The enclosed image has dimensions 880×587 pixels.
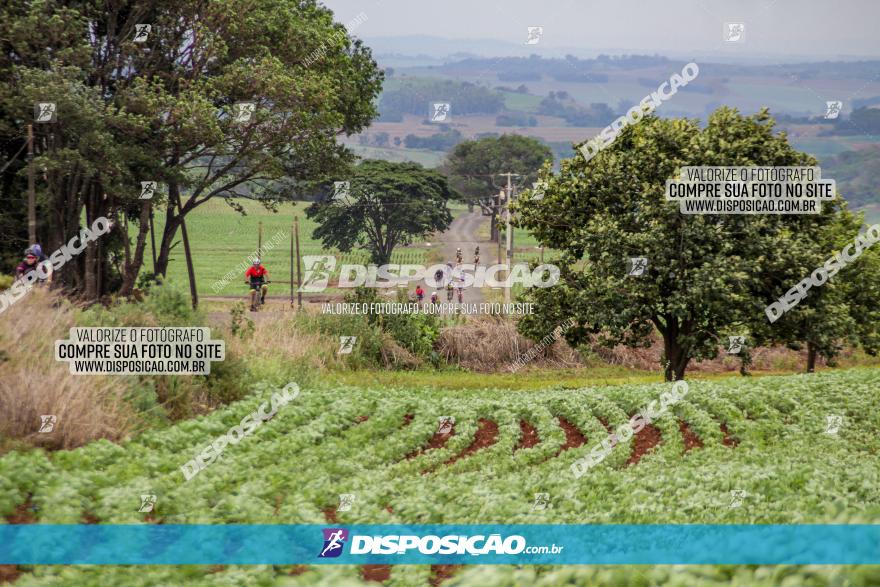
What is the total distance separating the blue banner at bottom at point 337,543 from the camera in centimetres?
939

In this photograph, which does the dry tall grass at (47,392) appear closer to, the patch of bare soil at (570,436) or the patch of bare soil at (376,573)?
the patch of bare soil at (376,573)

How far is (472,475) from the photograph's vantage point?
1417cm

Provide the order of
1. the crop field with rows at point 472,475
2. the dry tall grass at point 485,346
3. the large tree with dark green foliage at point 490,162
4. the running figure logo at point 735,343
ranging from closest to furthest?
the crop field with rows at point 472,475
the running figure logo at point 735,343
the dry tall grass at point 485,346
the large tree with dark green foliage at point 490,162

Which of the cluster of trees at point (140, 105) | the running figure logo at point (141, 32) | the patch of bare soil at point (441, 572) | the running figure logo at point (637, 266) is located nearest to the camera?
the patch of bare soil at point (441, 572)

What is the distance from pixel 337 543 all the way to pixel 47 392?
21.8 feet

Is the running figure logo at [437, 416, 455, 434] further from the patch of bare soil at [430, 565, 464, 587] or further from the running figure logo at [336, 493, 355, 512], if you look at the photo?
the patch of bare soil at [430, 565, 464, 587]

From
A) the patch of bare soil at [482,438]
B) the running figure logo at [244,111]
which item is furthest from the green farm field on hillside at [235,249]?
the patch of bare soil at [482,438]

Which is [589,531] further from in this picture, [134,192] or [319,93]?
[319,93]

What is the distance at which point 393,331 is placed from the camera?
38.5m

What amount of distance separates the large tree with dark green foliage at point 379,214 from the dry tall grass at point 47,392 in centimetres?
5040

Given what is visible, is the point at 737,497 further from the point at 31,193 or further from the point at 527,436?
the point at 31,193

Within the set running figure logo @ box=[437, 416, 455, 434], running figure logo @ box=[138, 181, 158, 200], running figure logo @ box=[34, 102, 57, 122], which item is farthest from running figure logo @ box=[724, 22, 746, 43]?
running figure logo @ box=[34, 102, 57, 122]

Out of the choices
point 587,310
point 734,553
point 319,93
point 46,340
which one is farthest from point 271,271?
point 734,553

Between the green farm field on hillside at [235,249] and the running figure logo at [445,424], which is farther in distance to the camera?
the green farm field on hillside at [235,249]
